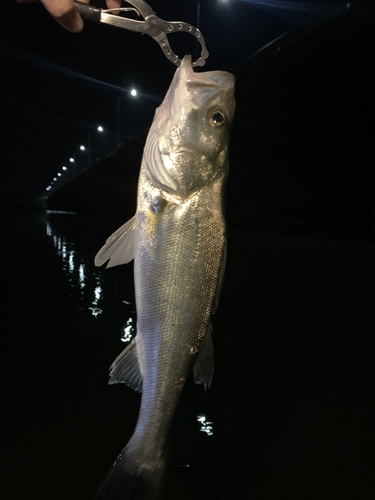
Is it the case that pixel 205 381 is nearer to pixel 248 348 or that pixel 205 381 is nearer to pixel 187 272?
Result: pixel 187 272

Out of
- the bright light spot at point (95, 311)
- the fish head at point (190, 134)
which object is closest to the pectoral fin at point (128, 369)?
the fish head at point (190, 134)

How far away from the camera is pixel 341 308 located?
539 centimetres

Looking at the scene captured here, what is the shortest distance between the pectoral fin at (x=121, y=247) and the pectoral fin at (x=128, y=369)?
0.34m

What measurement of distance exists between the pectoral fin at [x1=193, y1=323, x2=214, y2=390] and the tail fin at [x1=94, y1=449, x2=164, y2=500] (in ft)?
1.20

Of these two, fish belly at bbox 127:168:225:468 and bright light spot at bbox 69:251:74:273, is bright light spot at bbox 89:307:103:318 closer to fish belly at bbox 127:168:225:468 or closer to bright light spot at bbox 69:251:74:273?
bright light spot at bbox 69:251:74:273

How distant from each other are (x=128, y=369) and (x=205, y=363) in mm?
306

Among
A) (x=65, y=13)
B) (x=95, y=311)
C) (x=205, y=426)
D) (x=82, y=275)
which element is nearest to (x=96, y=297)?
(x=95, y=311)

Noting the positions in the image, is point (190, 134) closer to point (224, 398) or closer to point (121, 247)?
point (121, 247)

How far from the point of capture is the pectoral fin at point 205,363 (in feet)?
4.66

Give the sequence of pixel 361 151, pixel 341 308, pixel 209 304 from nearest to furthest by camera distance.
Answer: pixel 209 304 → pixel 341 308 → pixel 361 151

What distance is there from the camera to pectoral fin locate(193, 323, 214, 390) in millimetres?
1419

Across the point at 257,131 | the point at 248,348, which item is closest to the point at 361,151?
the point at 257,131

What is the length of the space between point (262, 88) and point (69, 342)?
5.83m

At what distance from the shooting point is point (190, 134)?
147 cm
